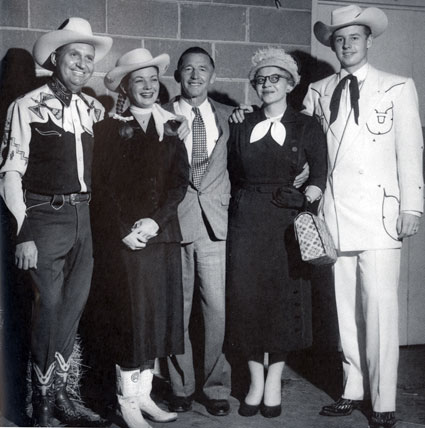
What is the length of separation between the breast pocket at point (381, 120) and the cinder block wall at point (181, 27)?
1105 millimetres

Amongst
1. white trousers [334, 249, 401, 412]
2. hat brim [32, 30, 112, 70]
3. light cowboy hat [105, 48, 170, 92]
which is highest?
hat brim [32, 30, 112, 70]

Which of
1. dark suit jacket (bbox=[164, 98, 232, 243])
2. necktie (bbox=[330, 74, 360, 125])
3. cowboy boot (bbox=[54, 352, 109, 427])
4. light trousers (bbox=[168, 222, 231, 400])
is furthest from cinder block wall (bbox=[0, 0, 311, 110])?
cowboy boot (bbox=[54, 352, 109, 427])

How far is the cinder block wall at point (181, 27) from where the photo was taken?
12.5 ft

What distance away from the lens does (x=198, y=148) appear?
347 centimetres

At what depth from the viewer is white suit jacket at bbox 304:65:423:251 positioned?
3.21 meters

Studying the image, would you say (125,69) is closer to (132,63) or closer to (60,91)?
(132,63)

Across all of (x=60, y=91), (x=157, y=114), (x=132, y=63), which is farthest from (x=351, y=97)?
(x=60, y=91)

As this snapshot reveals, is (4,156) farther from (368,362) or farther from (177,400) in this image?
(368,362)

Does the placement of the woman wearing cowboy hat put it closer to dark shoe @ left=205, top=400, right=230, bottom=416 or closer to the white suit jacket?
dark shoe @ left=205, top=400, right=230, bottom=416

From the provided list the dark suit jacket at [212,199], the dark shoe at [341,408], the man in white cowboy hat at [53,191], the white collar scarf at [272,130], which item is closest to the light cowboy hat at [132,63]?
the man in white cowboy hat at [53,191]

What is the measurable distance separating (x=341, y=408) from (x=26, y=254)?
1898 millimetres

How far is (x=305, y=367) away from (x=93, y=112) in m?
2.26

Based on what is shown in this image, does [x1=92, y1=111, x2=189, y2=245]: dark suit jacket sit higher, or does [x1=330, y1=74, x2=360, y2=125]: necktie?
[x1=330, y1=74, x2=360, y2=125]: necktie

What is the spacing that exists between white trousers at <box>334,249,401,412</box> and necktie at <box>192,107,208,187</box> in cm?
90
